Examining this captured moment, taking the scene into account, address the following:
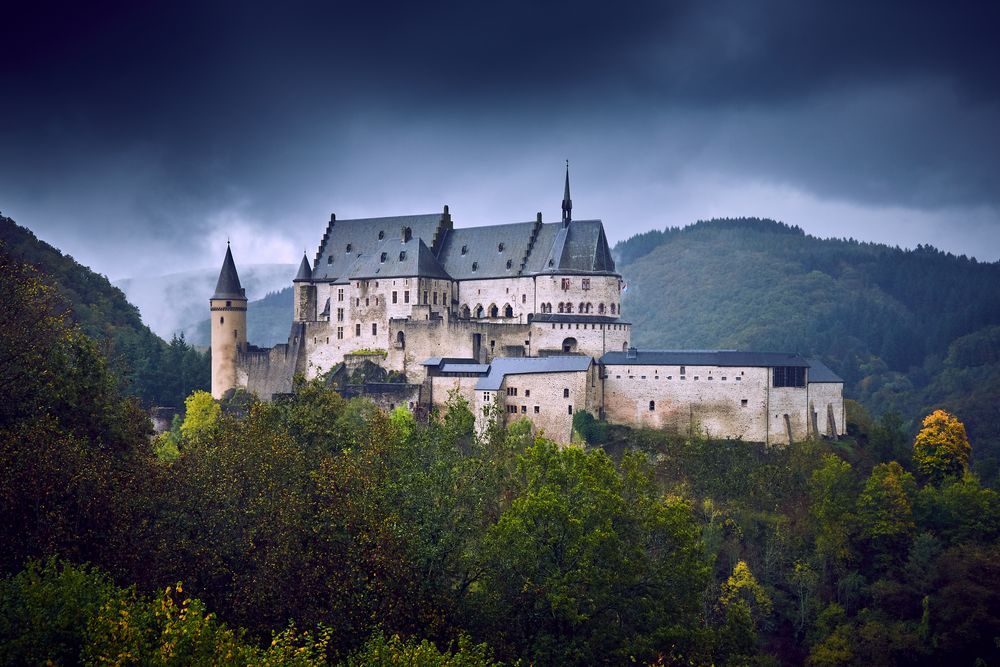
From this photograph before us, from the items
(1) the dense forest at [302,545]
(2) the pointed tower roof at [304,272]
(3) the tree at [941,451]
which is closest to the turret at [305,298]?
(2) the pointed tower roof at [304,272]

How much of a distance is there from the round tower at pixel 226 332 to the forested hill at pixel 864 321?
252ft

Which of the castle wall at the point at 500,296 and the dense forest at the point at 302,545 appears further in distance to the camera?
the castle wall at the point at 500,296

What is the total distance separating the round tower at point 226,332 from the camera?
255 ft

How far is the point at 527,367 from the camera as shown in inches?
2522

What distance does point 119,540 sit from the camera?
28344mm

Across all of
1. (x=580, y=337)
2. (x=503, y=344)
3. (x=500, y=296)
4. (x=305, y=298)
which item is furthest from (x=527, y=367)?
(x=305, y=298)

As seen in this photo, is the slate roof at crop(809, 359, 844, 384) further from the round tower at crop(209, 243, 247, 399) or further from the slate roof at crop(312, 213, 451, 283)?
the round tower at crop(209, 243, 247, 399)

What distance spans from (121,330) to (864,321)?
373 ft

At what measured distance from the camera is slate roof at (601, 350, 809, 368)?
202 feet

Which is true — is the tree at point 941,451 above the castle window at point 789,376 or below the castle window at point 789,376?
below

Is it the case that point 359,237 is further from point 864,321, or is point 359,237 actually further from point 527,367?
point 864,321

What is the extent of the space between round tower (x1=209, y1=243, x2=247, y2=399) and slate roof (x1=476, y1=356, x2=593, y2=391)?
70.2 feet

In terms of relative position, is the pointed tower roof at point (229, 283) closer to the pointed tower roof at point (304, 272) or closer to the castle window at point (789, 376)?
the pointed tower roof at point (304, 272)

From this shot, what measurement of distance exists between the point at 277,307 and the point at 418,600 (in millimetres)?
172762
